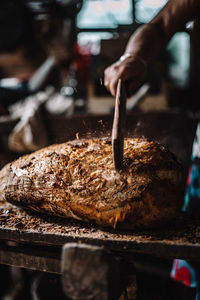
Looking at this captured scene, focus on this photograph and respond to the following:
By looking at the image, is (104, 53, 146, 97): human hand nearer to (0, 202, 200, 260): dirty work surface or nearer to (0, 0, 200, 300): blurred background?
(0, 0, 200, 300): blurred background

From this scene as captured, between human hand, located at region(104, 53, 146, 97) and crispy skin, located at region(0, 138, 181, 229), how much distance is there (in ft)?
1.13

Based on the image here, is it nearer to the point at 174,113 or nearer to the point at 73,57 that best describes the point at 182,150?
the point at 174,113

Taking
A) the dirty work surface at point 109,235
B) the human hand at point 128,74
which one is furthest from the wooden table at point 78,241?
the human hand at point 128,74

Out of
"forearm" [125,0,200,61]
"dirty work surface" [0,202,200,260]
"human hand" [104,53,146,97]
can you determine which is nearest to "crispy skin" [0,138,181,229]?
"dirty work surface" [0,202,200,260]

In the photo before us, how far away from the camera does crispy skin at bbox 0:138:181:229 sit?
1.26m

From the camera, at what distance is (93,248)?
0.93 metres

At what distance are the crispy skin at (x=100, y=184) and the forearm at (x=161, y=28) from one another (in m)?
0.76

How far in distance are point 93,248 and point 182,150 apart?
7.45 ft

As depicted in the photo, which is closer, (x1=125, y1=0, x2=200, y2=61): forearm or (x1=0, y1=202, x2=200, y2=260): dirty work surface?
(x1=0, y1=202, x2=200, y2=260): dirty work surface

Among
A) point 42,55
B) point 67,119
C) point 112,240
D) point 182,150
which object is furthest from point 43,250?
point 42,55

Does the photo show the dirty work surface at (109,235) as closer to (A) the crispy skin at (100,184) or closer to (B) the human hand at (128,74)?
(A) the crispy skin at (100,184)

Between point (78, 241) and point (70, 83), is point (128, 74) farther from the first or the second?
point (70, 83)

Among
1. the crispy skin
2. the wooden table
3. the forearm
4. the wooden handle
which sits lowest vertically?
the wooden table

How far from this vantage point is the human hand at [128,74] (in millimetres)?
1602
